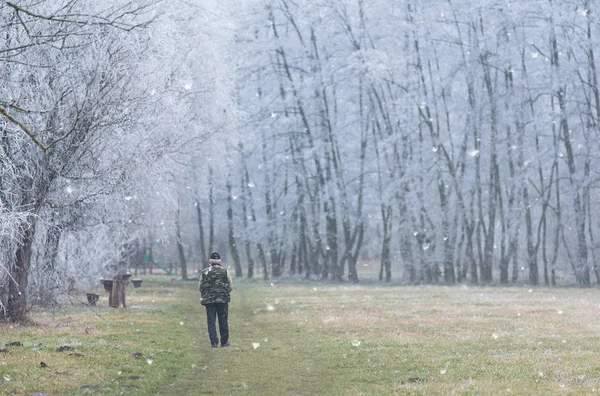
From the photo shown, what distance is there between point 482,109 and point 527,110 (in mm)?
2343

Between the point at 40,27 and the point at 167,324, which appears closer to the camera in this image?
the point at 40,27

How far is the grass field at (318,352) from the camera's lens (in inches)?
471

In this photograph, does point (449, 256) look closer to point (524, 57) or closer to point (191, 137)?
point (524, 57)

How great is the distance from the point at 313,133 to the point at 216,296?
118ft

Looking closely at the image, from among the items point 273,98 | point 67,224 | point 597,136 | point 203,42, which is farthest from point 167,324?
point 273,98

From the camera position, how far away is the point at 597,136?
3800 centimetres

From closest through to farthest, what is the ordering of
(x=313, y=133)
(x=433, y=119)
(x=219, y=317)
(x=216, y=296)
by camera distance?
(x=216, y=296) → (x=219, y=317) → (x=433, y=119) → (x=313, y=133)

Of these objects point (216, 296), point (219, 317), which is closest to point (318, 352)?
point (219, 317)

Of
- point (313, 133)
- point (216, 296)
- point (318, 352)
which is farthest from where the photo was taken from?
point (313, 133)

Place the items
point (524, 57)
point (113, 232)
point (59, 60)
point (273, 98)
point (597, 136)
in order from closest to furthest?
point (59, 60) → point (113, 232) → point (597, 136) → point (524, 57) → point (273, 98)

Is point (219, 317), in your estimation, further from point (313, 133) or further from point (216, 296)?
point (313, 133)

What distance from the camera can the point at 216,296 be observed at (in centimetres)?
1719

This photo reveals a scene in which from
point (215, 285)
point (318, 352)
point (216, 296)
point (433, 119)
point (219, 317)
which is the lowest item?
point (318, 352)

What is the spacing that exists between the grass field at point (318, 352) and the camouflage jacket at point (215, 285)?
1002 millimetres
